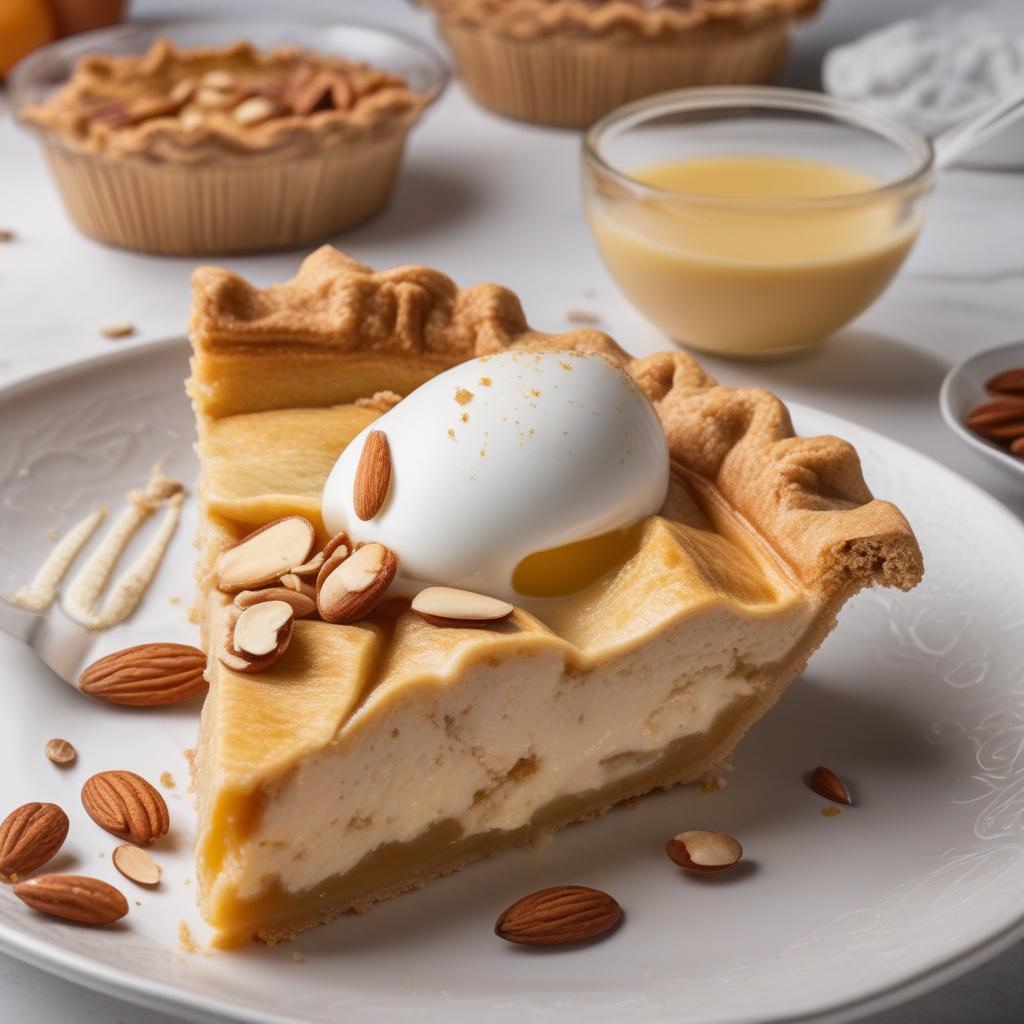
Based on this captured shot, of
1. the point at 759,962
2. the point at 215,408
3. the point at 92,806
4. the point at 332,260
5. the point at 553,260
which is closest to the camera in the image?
the point at 759,962

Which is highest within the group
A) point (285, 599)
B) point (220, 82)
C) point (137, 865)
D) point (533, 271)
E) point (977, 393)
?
point (285, 599)

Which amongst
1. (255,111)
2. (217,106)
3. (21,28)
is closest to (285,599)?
(255,111)

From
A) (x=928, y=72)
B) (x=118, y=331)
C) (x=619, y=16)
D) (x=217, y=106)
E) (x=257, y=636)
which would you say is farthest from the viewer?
(x=928, y=72)

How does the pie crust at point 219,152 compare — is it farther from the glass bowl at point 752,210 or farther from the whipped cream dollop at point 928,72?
the whipped cream dollop at point 928,72

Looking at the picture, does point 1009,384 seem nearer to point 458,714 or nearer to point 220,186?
point 458,714

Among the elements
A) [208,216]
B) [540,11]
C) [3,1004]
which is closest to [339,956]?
[3,1004]

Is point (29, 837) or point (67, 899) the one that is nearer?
point (67, 899)

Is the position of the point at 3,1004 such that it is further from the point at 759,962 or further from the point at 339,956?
the point at 759,962
